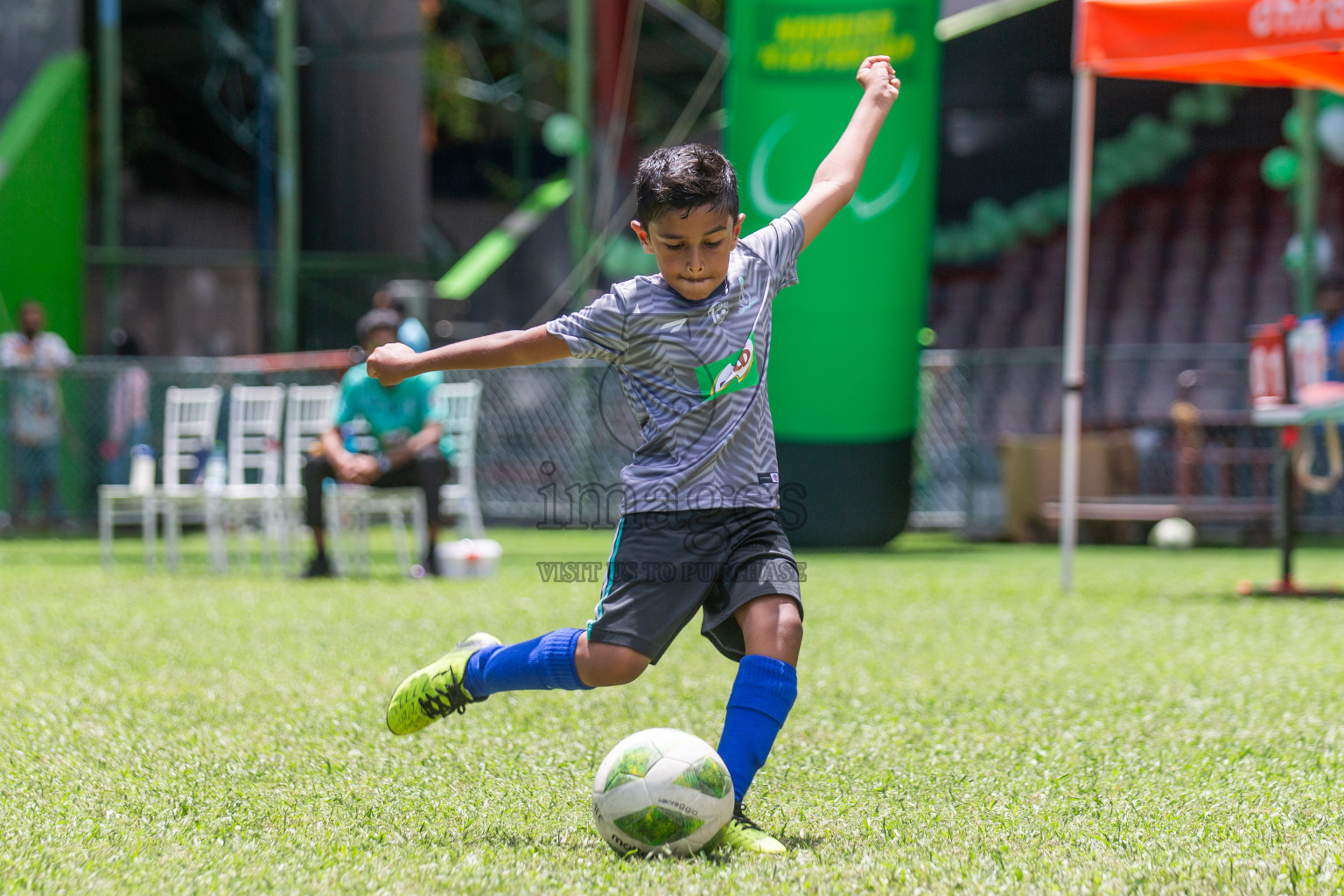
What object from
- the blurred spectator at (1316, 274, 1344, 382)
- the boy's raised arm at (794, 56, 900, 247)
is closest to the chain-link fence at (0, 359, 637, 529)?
the blurred spectator at (1316, 274, 1344, 382)

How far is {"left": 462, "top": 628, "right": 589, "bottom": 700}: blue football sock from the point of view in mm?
3305

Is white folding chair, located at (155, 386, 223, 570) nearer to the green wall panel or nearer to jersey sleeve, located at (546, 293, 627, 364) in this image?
the green wall panel

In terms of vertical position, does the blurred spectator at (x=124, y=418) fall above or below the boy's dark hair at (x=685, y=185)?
below

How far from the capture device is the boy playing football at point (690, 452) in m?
3.10

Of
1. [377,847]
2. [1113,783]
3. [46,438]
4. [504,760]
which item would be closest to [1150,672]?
[1113,783]

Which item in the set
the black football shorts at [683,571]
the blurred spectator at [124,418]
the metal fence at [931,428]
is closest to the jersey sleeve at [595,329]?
the black football shorts at [683,571]

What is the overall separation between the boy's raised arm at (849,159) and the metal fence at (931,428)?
28.2 ft

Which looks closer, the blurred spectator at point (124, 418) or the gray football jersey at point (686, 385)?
the gray football jersey at point (686, 385)

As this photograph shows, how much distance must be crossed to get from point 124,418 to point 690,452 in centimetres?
1144

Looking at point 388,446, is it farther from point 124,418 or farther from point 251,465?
point 124,418

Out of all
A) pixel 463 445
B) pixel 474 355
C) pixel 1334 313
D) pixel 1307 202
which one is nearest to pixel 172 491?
pixel 463 445

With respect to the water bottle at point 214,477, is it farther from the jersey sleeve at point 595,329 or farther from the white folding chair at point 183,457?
the jersey sleeve at point 595,329

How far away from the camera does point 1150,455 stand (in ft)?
43.1

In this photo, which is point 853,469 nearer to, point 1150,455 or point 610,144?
point 1150,455
